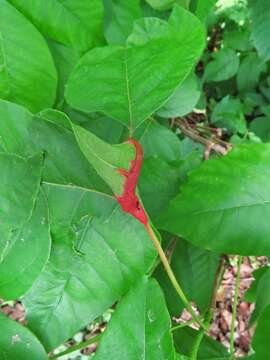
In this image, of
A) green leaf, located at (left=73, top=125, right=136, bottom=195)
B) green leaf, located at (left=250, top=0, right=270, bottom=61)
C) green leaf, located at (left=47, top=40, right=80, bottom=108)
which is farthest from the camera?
green leaf, located at (left=250, top=0, right=270, bottom=61)

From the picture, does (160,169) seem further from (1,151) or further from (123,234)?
(1,151)

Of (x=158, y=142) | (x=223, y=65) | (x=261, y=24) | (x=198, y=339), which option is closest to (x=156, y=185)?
(x=158, y=142)

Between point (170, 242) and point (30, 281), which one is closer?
point (30, 281)

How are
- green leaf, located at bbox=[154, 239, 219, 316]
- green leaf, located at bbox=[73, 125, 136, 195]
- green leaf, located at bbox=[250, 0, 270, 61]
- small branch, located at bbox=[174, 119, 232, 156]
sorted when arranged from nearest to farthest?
green leaf, located at bbox=[73, 125, 136, 195] < green leaf, located at bbox=[154, 239, 219, 316] < small branch, located at bbox=[174, 119, 232, 156] < green leaf, located at bbox=[250, 0, 270, 61]

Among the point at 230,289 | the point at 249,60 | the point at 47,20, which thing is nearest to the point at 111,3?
the point at 47,20

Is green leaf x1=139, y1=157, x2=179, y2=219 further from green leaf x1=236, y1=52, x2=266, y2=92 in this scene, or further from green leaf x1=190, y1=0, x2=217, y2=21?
green leaf x1=236, y1=52, x2=266, y2=92

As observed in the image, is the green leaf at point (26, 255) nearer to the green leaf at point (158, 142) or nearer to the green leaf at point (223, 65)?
the green leaf at point (158, 142)

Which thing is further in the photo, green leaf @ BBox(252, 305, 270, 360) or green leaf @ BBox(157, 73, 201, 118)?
green leaf @ BBox(157, 73, 201, 118)

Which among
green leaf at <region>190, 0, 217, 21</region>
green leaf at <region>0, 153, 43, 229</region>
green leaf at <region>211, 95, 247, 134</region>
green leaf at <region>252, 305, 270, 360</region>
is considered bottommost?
green leaf at <region>211, 95, 247, 134</region>

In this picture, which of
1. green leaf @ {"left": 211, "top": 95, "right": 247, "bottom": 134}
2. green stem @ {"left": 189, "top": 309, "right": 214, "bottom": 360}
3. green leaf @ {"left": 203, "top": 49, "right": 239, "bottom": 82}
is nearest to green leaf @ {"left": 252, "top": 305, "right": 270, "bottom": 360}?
green stem @ {"left": 189, "top": 309, "right": 214, "bottom": 360}
